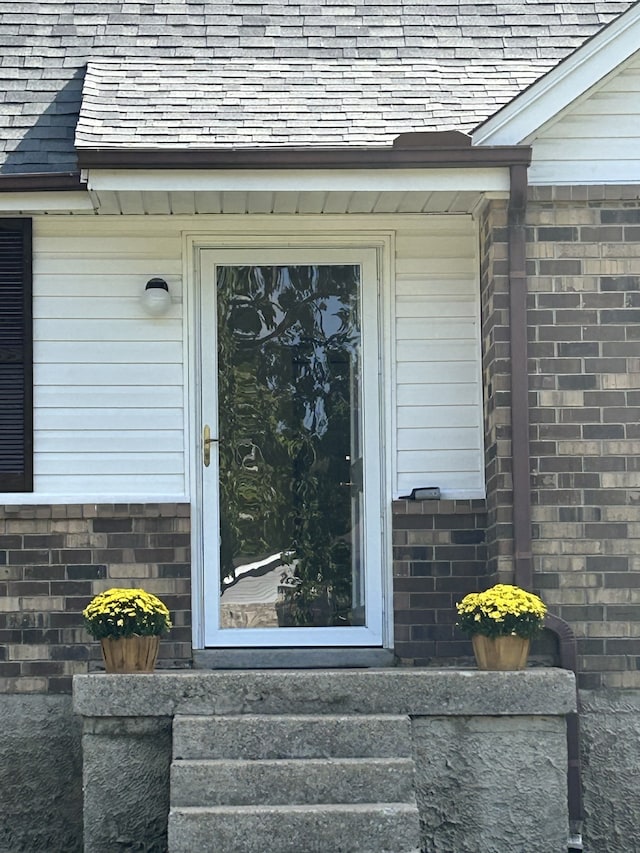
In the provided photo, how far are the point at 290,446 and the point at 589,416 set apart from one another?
1.66 meters

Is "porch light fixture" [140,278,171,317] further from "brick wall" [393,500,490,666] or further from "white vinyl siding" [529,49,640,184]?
"white vinyl siding" [529,49,640,184]

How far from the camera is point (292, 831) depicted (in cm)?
563

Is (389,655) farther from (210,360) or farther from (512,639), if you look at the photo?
(210,360)

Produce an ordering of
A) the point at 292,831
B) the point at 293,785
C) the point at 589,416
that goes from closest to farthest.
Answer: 1. the point at 292,831
2. the point at 293,785
3. the point at 589,416

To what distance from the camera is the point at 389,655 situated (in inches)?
287

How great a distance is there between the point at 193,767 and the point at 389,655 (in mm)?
1738

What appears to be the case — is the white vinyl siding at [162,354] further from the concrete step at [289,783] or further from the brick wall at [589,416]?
the concrete step at [289,783]

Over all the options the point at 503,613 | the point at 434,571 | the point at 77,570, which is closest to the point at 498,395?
the point at 434,571

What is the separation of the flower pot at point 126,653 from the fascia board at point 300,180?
89.0 inches

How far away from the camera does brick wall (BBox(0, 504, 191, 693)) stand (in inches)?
281

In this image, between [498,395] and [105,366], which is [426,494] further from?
[105,366]

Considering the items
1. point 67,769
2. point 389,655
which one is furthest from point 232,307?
point 67,769

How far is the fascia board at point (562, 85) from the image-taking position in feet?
22.4

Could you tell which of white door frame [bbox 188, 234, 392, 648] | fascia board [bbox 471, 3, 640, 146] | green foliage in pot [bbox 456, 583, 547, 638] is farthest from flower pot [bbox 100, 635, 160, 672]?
fascia board [bbox 471, 3, 640, 146]
